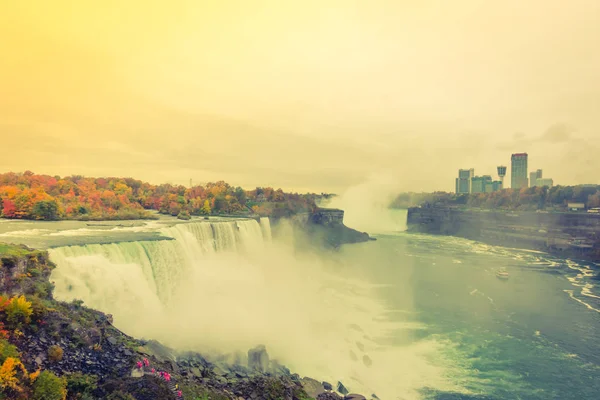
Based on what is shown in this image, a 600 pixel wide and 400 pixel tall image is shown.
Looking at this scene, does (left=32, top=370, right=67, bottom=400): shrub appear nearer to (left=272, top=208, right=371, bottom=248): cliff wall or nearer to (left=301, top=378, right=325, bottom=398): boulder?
(left=301, top=378, right=325, bottom=398): boulder

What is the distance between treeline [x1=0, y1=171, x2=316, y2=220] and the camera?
28359 millimetres

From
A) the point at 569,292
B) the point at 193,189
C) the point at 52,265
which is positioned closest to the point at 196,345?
the point at 52,265

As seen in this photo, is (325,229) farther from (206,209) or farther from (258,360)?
(258,360)

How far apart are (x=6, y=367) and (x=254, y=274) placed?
69.6 ft

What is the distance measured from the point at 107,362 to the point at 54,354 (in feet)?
4.01

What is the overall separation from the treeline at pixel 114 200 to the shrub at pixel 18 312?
74.2 feet

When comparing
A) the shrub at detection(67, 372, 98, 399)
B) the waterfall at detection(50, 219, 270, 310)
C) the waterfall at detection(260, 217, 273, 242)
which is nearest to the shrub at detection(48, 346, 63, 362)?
the shrub at detection(67, 372, 98, 399)

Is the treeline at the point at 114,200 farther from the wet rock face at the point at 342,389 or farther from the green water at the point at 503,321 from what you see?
the wet rock face at the point at 342,389

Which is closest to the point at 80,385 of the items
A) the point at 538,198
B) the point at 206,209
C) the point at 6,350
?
the point at 6,350

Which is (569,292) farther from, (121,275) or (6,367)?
(6,367)

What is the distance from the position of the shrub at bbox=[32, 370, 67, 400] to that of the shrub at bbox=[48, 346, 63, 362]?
→ 25.6 inches

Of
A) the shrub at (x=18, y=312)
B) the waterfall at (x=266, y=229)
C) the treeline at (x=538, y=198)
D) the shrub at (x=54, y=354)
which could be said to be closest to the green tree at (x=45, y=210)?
the waterfall at (x=266, y=229)

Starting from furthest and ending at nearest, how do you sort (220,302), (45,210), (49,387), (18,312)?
(45,210), (220,302), (18,312), (49,387)

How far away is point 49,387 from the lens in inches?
Answer: 311
